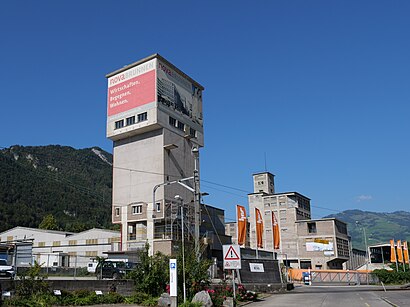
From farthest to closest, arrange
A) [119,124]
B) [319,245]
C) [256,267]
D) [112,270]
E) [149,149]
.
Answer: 1. [319,245]
2. [119,124]
3. [149,149]
4. [256,267]
5. [112,270]

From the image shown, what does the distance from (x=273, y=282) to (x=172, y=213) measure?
24691mm

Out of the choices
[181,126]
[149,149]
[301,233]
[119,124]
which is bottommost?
[301,233]

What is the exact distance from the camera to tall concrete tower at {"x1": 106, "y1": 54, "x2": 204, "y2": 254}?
203ft

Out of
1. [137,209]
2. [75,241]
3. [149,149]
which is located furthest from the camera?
[75,241]

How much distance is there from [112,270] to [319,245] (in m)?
72.8

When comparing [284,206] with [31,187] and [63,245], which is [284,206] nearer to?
[63,245]

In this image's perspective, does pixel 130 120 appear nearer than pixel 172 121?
Yes

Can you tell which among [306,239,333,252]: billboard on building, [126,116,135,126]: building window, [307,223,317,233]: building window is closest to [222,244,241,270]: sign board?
[126,116,135,126]: building window

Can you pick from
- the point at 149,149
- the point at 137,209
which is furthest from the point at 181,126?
the point at 137,209

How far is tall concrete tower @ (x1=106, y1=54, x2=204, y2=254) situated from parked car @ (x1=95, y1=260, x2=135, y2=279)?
76.6ft

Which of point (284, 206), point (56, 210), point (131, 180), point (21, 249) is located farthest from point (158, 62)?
point (56, 210)

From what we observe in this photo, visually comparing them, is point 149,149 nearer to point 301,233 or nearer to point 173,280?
point 173,280

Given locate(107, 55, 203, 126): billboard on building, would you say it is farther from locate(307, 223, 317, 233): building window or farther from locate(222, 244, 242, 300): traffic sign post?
locate(307, 223, 317, 233): building window

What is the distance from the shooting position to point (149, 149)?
2557 inches
